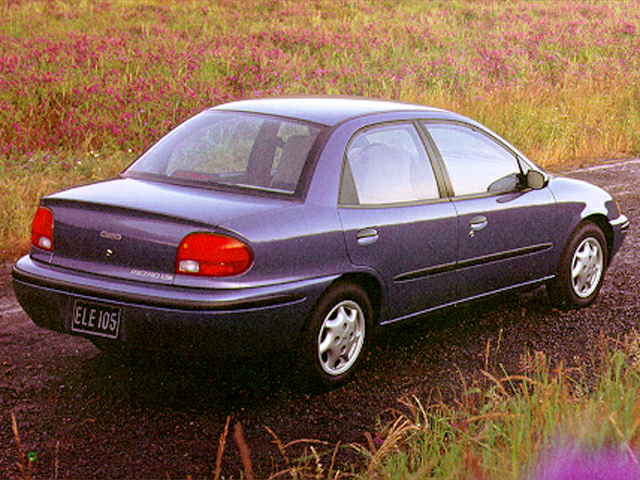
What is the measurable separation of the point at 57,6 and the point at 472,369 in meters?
19.5

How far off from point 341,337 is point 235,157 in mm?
1266

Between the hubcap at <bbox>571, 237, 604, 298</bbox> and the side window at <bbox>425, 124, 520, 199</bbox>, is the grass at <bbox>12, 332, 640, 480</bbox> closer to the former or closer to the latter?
the side window at <bbox>425, 124, 520, 199</bbox>

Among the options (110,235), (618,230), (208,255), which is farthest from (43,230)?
(618,230)

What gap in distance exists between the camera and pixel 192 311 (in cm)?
403

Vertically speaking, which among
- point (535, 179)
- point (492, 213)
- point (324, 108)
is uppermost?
point (324, 108)

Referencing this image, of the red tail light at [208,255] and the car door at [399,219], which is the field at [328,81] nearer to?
the car door at [399,219]

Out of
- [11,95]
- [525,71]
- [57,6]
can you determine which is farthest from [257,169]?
[57,6]

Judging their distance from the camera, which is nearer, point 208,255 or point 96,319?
point 208,255

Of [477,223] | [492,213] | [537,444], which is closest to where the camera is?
[537,444]

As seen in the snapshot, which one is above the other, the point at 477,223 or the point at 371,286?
the point at 477,223

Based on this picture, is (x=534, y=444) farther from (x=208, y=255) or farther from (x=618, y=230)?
(x=618, y=230)

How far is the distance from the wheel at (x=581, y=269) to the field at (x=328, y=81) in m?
0.93

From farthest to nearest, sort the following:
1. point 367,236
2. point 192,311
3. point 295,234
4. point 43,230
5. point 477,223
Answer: point 477,223 → point 367,236 → point 43,230 → point 295,234 → point 192,311

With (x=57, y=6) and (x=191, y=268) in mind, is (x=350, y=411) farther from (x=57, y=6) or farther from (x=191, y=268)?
(x=57, y=6)
